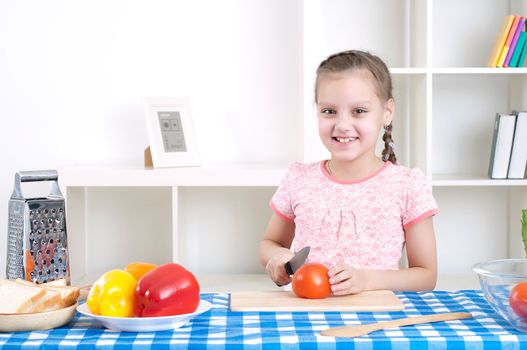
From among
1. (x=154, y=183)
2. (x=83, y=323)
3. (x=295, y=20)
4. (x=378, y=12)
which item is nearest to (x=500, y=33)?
(x=378, y=12)

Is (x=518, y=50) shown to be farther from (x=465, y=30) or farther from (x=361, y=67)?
(x=361, y=67)

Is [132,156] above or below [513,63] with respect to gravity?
below

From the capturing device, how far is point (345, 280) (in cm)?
154

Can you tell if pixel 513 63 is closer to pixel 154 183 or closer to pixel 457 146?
pixel 457 146

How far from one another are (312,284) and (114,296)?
366 mm

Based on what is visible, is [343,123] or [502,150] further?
[502,150]

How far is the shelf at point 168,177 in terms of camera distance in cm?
269

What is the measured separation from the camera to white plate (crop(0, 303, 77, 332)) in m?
1.27

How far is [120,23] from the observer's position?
9.91 ft

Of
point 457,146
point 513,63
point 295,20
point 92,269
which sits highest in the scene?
point 295,20

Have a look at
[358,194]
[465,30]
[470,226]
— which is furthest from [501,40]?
[358,194]

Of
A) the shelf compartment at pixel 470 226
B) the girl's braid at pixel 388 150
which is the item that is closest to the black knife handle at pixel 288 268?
the girl's braid at pixel 388 150

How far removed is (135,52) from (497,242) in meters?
1.51

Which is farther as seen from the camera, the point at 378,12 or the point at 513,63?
the point at 378,12
